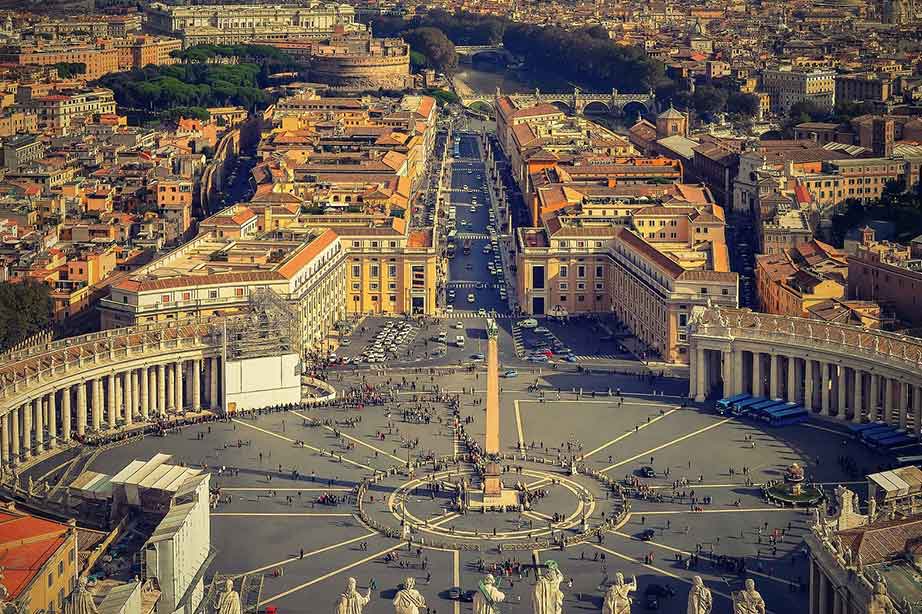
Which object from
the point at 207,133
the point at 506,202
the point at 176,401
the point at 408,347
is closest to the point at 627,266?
the point at 408,347

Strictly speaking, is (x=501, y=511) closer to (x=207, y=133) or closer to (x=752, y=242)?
(x=752, y=242)

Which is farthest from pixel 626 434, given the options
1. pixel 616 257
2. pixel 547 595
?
pixel 547 595

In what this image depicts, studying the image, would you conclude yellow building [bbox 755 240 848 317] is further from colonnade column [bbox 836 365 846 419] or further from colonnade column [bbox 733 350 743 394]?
colonnade column [bbox 836 365 846 419]

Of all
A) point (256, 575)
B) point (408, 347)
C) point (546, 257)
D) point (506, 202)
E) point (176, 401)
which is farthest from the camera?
point (506, 202)

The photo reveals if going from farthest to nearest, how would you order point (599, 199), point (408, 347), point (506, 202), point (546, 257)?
point (506, 202) → point (599, 199) → point (546, 257) → point (408, 347)

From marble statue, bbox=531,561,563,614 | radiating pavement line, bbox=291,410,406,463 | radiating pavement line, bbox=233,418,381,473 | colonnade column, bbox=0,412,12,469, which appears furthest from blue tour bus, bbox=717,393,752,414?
marble statue, bbox=531,561,563,614

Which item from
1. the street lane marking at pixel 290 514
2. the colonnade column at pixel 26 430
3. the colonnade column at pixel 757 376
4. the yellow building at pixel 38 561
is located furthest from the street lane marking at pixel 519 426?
the yellow building at pixel 38 561

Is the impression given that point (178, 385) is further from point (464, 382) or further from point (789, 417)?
point (789, 417)
